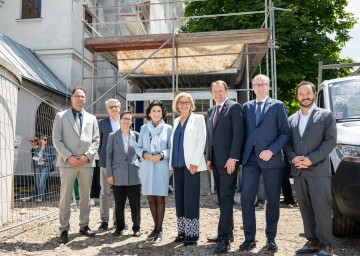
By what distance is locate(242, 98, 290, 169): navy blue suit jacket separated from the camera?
413cm

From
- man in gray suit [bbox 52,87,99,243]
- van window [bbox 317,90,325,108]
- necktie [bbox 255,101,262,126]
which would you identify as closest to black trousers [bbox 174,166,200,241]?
necktie [bbox 255,101,262,126]

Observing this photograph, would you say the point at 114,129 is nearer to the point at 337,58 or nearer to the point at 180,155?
the point at 180,155

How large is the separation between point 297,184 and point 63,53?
12.3m

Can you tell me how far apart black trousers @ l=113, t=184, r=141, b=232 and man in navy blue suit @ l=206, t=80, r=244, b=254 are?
1.27m

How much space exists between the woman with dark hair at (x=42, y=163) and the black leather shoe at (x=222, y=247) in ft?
13.3

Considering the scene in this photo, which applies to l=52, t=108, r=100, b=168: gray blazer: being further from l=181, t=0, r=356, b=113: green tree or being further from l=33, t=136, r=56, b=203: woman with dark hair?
l=181, t=0, r=356, b=113: green tree

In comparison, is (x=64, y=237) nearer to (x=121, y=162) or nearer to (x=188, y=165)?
(x=121, y=162)

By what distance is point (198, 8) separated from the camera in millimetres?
16219

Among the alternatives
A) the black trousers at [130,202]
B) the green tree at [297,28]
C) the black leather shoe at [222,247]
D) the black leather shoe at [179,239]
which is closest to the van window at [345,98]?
the black leather shoe at [222,247]

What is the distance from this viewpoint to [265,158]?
13.4 ft

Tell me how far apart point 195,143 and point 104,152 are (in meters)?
1.83

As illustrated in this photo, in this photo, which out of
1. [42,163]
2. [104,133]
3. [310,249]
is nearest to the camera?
[310,249]

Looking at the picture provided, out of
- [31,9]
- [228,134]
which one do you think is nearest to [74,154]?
[228,134]

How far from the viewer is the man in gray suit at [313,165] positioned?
13.0 ft
